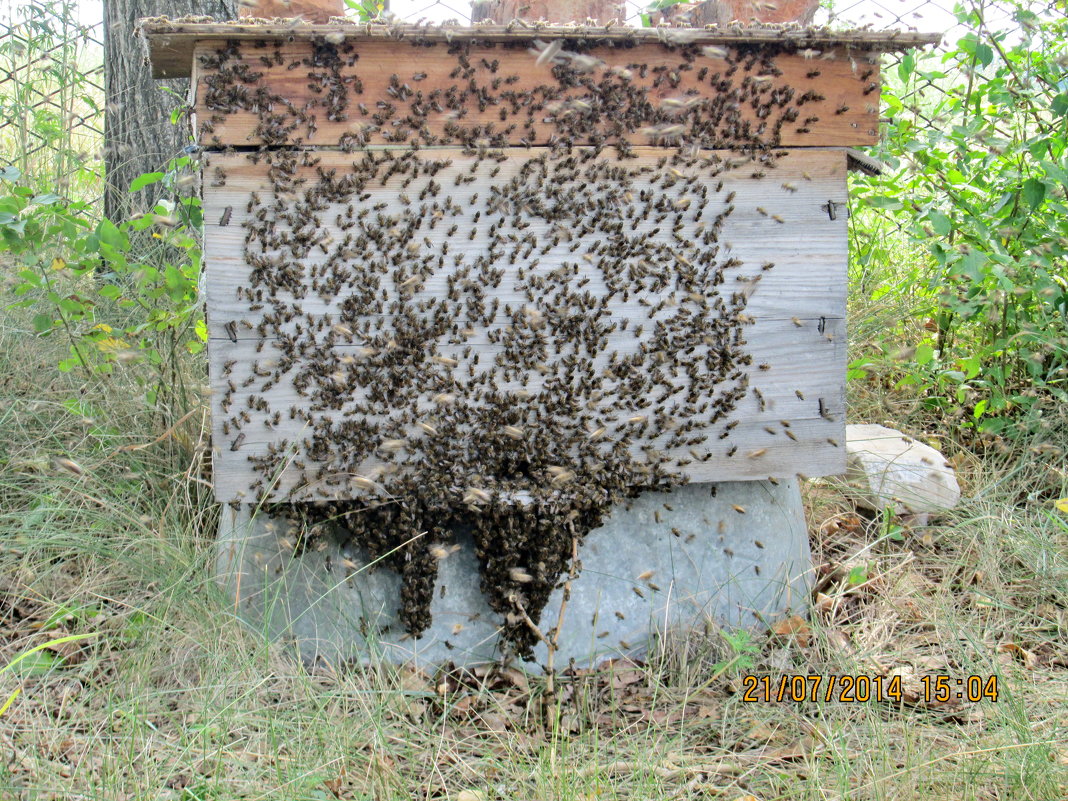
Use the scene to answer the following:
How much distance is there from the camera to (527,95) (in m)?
2.95

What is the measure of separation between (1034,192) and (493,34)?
8.43ft

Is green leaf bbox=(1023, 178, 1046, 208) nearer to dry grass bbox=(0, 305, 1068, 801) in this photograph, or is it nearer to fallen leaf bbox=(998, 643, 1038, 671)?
dry grass bbox=(0, 305, 1068, 801)

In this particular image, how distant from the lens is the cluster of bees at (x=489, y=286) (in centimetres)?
291

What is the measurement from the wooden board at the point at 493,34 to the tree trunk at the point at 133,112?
82.5 inches

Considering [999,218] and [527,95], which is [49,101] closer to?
[527,95]

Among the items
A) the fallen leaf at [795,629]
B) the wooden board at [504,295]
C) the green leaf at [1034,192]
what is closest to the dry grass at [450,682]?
the fallen leaf at [795,629]

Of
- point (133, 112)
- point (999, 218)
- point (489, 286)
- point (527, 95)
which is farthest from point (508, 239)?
point (133, 112)

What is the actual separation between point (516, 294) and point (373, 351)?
0.51m

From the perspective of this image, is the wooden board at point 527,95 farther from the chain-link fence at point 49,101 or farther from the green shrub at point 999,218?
the chain-link fence at point 49,101

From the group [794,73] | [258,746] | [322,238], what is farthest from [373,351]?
[794,73]

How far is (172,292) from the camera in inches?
142

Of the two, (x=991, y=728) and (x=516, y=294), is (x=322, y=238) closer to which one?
(x=516, y=294)
